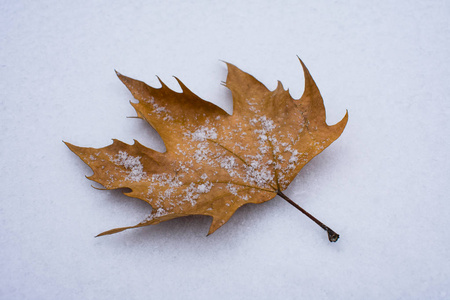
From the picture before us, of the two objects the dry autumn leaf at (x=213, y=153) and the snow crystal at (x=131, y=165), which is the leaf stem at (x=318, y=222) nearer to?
the dry autumn leaf at (x=213, y=153)

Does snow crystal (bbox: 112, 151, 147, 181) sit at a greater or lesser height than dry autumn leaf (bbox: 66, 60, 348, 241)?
lesser

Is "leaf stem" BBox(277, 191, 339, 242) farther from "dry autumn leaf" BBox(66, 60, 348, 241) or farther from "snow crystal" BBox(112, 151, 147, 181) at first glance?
"snow crystal" BBox(112, 151, 147, 181)

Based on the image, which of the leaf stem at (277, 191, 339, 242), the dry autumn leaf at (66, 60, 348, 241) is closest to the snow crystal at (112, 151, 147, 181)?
the dry autumn leaf at (66, 60, 348, 241)

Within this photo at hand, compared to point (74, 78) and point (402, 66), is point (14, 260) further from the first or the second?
point (402, 66)

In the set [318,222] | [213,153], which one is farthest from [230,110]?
[318,222]

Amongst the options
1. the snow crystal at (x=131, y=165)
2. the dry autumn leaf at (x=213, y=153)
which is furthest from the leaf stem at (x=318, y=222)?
the snow crystal at (x=131, y=165)

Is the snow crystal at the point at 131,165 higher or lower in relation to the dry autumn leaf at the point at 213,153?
lower
